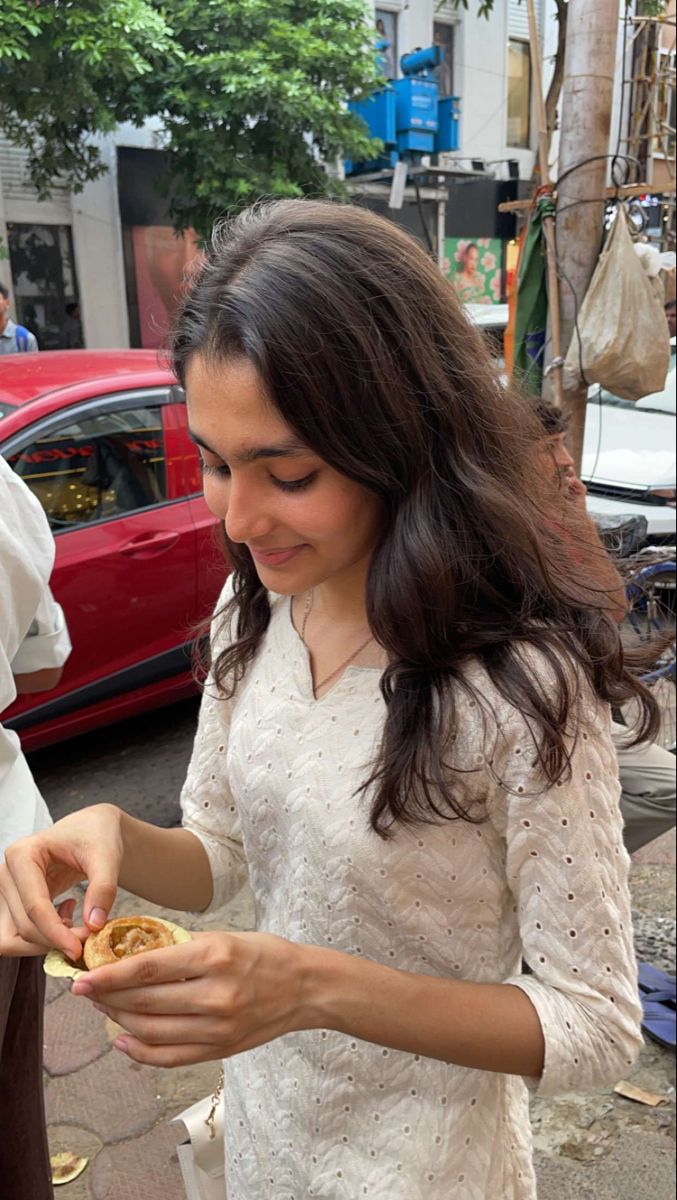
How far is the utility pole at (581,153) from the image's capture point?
2691 millimetres

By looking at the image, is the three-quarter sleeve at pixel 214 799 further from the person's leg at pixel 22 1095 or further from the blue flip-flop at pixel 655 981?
the blue flip-flop at pixel 655 981

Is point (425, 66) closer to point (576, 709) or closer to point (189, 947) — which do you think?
point (576, 709)

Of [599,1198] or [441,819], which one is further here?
[599,1198]

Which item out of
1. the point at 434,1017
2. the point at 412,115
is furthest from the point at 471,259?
the point at 434,1017

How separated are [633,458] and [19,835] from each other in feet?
16.6

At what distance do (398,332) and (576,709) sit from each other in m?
0.42

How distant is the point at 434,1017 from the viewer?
88cm

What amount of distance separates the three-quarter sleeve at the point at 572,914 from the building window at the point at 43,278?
3.22 metres

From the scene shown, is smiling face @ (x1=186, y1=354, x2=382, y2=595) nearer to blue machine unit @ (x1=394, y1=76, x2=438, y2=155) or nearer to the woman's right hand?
the woman's right hand

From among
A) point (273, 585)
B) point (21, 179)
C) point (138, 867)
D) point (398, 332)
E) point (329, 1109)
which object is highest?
point (21, 179)

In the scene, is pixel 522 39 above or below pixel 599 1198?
above

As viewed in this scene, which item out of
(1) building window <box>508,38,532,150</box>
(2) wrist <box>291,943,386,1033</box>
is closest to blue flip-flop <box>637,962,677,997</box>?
(2) wrist <box>291,943,386,1033</box>

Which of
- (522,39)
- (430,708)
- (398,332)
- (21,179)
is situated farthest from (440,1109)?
(522,39)

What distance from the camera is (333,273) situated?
92 cm
